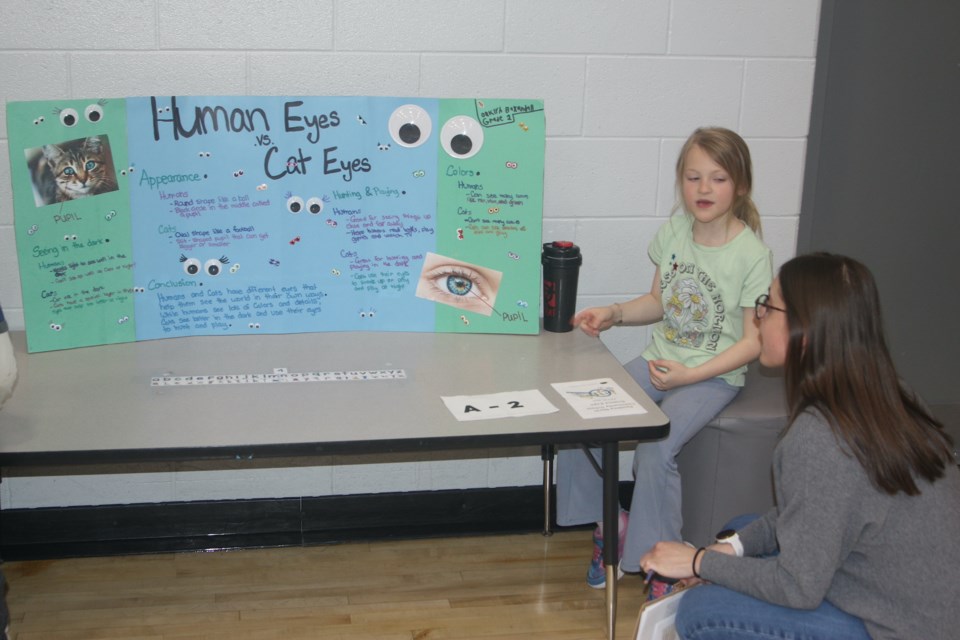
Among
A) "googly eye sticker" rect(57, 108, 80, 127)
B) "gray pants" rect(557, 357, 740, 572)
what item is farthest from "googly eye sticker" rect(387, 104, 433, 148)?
"gray pants" rect(557, 357, 740, 572)

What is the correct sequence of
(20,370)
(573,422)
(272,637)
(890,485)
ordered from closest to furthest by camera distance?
(890,485)
(573,422)
(20,370)
(272,637)

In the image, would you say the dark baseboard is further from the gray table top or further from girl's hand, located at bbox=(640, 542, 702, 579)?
girl's hand, located at bbox=(640, 542, 702, 579)

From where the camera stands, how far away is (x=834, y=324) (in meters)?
1.69

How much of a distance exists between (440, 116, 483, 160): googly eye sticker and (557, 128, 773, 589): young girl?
507 mm

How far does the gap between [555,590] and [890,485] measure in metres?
1.21

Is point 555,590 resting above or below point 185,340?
below

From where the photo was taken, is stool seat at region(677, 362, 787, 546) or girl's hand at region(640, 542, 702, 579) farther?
stool seat at region(677, 362, 787, 546)

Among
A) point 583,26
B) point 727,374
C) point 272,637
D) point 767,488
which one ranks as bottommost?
point 272,637

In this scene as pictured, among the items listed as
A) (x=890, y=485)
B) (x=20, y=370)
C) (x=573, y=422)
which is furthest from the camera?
(x=20, y=370)

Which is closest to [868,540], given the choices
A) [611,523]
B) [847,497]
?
[847,497]

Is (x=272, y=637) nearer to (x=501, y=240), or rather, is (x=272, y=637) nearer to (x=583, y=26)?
(x=501, y=240)

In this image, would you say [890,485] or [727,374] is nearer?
[890,485]

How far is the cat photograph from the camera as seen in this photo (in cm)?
236

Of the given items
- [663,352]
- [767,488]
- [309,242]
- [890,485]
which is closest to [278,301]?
[309,242]
